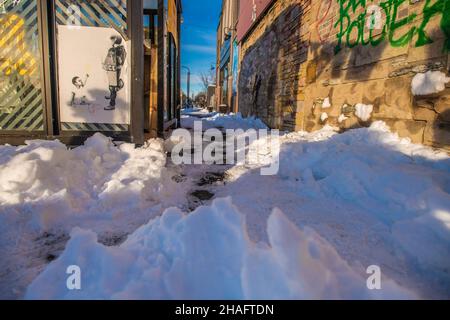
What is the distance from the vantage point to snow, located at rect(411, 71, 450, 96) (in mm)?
2320

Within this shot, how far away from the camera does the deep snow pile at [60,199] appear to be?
154 centimetres

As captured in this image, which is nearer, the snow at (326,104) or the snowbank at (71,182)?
the snowbank at (71,182)

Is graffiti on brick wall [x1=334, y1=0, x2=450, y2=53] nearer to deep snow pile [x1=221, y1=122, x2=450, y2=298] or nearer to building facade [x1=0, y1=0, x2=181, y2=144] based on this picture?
deep snow pile [x1=221, y1=122, x2=450, y2=298]

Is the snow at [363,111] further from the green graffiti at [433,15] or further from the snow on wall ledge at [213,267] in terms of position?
the snow on wall ledge at [213,267]

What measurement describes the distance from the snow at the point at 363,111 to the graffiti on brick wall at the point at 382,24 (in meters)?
0.76

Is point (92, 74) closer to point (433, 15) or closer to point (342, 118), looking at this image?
point (342, 118)

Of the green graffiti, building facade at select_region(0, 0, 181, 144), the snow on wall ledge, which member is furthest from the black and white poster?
the green graffiti

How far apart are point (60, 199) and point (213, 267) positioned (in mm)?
1609

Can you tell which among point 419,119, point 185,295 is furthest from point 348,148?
point 185,295

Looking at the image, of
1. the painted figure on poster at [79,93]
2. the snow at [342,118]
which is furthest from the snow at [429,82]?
the painted figure on poster at [79,93]

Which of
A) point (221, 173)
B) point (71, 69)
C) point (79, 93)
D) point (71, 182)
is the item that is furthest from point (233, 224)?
point (71, 69)

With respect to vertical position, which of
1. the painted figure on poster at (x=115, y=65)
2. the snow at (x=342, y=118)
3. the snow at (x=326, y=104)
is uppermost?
the painted figure on poster at (x=115, y=65)

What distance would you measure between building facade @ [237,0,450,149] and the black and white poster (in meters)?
3.24
